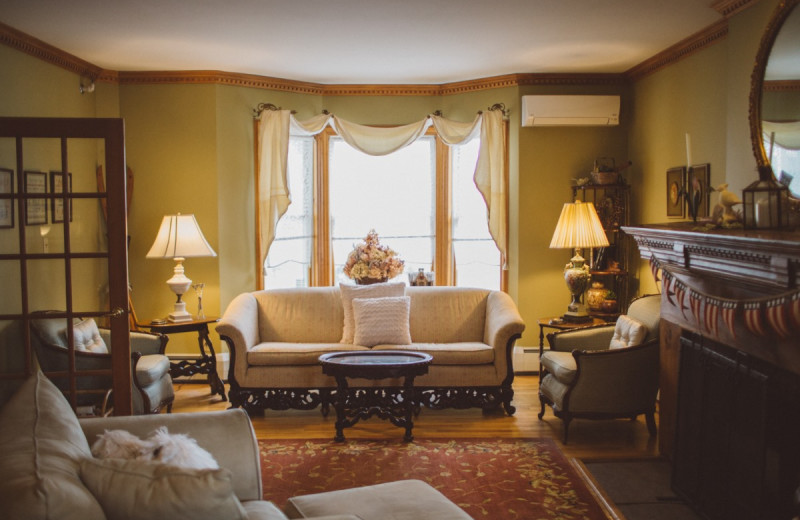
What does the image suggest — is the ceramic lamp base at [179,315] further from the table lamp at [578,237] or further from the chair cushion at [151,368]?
the table lamp at [578,237]

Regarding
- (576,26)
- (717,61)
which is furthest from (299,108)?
(717,61)

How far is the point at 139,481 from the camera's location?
192 centimetres

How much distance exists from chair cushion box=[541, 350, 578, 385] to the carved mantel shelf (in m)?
0.81

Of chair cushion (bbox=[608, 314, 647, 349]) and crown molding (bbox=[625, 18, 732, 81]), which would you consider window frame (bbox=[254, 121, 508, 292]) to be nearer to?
crown molding (bbox=[625, 18, 732, 81])

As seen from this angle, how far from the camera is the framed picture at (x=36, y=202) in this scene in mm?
3898

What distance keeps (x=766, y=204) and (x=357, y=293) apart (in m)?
3.30

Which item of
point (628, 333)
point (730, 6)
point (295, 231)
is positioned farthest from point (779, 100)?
point (295, 231)

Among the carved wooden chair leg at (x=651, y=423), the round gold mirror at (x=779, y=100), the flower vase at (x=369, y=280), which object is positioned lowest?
the carved wooden chair leg at (x=651, y=423)

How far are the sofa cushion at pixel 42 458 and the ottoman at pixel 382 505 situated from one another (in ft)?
2.48

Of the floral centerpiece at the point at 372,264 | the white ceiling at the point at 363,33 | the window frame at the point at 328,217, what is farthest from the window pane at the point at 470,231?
the floral centerpiece at the point at 372,264

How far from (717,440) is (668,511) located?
0.47 m

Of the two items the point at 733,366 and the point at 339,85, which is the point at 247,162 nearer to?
the point at 339,85

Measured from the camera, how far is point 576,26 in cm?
500

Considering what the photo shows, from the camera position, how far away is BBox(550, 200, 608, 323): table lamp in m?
5.99
